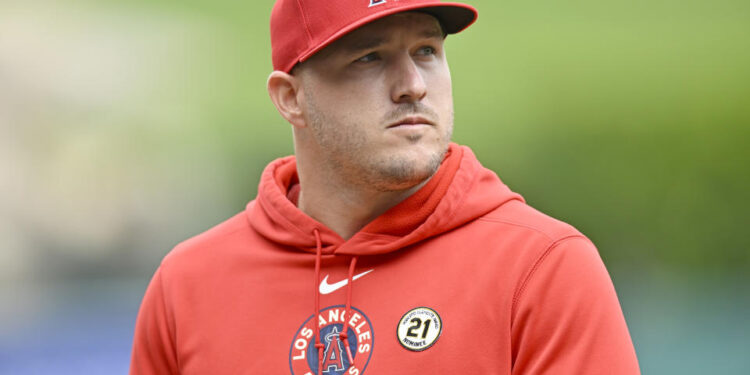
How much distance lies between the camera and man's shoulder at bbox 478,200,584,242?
4.48 ft

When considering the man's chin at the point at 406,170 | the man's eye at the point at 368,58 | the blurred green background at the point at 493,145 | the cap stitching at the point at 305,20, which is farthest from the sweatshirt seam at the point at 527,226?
the blurred green background at the point at 493,145

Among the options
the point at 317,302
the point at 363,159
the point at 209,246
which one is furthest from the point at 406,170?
the point at 209,246

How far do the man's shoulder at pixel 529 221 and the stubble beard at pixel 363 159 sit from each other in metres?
0.15

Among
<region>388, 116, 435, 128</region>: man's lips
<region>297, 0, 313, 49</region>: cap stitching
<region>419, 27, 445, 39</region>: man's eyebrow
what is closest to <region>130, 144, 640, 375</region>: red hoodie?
<region>388, 116, 435, 128</region>: man's lips

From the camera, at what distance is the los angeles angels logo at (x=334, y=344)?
1380 mm

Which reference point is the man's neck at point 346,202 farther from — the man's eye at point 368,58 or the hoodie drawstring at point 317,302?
the man's eye at point 368,58

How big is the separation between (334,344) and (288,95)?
51 cm

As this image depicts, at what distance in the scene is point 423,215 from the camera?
1468mm

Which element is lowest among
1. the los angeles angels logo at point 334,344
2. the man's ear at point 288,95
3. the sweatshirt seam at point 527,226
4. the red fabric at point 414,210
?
the los angeles angels logo at point 334,344

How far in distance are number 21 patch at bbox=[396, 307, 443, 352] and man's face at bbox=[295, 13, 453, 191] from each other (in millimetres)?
236

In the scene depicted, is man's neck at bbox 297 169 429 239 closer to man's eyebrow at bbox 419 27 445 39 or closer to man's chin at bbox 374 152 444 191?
man's chin at bbox 374 152 444 191

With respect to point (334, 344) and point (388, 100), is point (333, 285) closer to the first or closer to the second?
point (334, 344)

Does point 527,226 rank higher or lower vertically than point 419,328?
higher

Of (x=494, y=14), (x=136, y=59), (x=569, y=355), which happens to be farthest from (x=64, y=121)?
(x=569, y=355)
